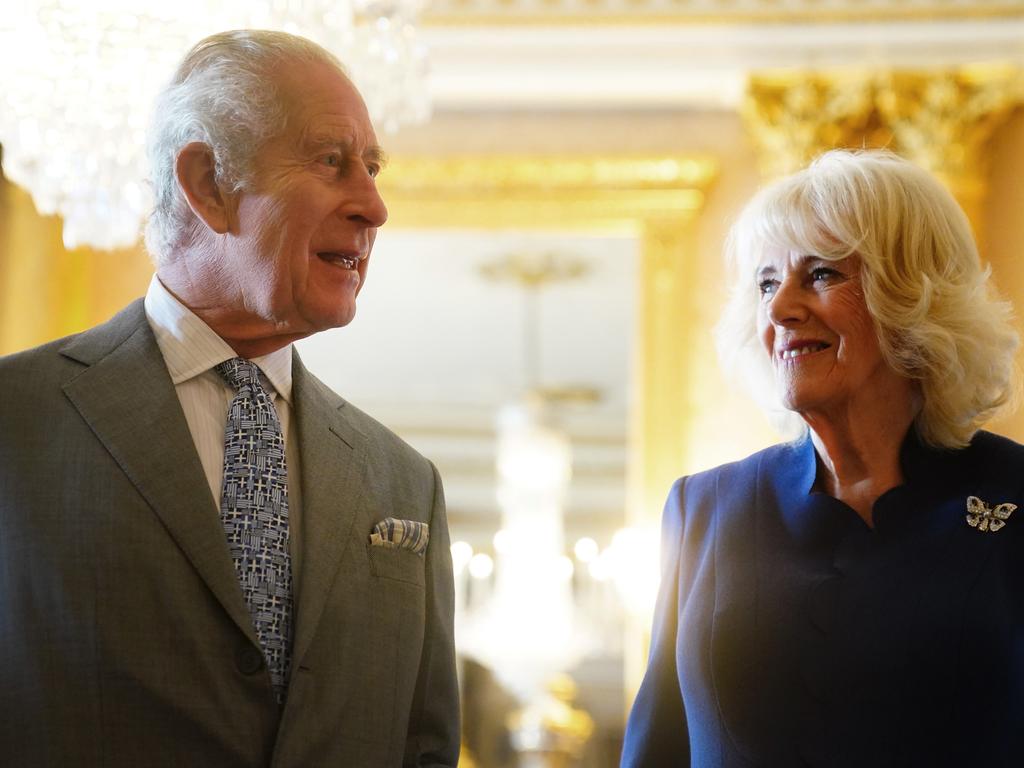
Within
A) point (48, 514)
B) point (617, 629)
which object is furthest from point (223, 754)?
point (617, 629)

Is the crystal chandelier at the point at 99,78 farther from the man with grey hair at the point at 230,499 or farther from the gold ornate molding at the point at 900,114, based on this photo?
the gold ornate molding at the point at 900,114

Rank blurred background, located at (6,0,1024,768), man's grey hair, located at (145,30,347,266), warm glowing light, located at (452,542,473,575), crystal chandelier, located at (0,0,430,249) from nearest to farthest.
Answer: man's grey hair, located at (145,30,347,266) → crystal chandelier, located at (0,0,430,249) → blurred background, located at (6,0,1024,768) → warm glowing light, located at (452,542,473,575)

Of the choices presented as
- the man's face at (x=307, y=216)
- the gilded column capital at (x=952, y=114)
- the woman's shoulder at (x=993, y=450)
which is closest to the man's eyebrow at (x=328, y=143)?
the man's face at (x=307, y=216)

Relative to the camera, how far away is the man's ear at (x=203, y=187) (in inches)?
64.9

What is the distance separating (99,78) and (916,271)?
5.40 ft

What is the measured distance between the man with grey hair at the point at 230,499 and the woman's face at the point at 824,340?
49 cm

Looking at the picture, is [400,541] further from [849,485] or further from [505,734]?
[505,734]

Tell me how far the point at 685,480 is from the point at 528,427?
2.49 metres

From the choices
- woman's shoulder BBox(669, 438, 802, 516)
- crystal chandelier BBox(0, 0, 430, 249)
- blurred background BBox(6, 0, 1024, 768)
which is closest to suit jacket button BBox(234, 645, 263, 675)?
woman's shoulder BBox(669, 438, 802, 516)

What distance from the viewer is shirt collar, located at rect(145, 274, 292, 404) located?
1619 millimetres

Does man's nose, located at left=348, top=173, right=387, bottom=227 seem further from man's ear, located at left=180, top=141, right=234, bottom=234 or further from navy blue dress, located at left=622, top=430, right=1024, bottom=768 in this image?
navy blue dress, located at left=622, top=430, right=1024, bottom=768

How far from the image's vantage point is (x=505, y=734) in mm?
4383

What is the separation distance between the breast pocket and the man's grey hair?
43cm

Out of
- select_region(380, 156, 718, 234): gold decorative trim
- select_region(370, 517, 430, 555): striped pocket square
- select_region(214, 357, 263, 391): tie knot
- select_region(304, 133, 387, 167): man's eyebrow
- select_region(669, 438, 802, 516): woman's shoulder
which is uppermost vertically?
select_region(380, 156, 718, 234): gold decorative trim
